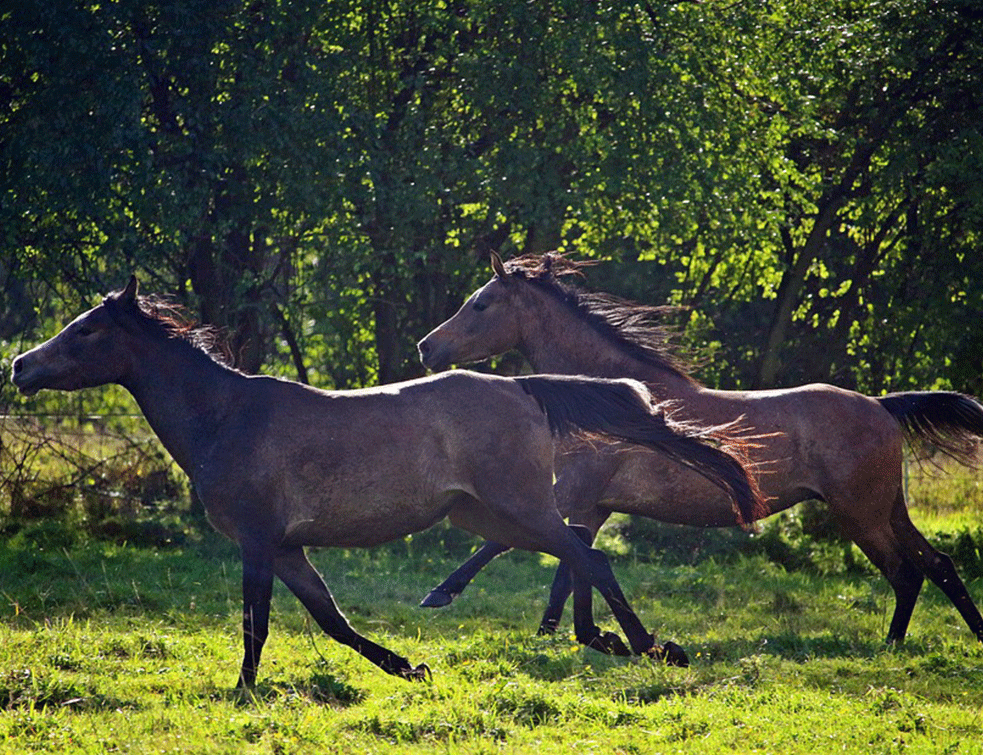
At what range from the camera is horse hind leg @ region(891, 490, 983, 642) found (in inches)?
368

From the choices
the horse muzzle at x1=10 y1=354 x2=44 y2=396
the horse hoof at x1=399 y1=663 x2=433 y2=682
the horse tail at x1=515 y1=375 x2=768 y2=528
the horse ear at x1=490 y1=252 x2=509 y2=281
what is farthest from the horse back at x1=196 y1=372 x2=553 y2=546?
the horse ear at x1=490 y1=252 x2=509 y2=281

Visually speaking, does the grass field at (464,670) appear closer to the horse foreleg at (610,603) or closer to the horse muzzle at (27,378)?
the horse foreleg at (610,603)

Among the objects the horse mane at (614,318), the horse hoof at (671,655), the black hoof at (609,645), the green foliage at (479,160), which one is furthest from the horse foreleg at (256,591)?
the green foliage at (479,160)

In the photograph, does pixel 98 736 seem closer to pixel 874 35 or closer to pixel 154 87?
pixel 154 87

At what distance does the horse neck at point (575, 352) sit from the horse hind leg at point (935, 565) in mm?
1869

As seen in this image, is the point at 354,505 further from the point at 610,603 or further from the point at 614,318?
the point at 614,318

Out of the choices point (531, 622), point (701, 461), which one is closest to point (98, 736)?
point (701, 461)

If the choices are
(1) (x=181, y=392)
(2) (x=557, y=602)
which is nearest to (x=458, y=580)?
(2) (x=557, y=602)

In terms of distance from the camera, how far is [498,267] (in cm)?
1002

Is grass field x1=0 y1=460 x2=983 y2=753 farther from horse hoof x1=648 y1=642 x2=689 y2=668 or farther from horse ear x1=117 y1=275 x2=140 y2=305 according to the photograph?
horse ear x1=117 y1=275 x2=140 y2=305

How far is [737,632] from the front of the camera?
952 cm

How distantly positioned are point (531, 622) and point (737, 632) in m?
1.66

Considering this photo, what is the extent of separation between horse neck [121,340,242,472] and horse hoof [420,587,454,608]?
2.07 meters

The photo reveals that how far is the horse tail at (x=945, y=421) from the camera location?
966 centimetres
